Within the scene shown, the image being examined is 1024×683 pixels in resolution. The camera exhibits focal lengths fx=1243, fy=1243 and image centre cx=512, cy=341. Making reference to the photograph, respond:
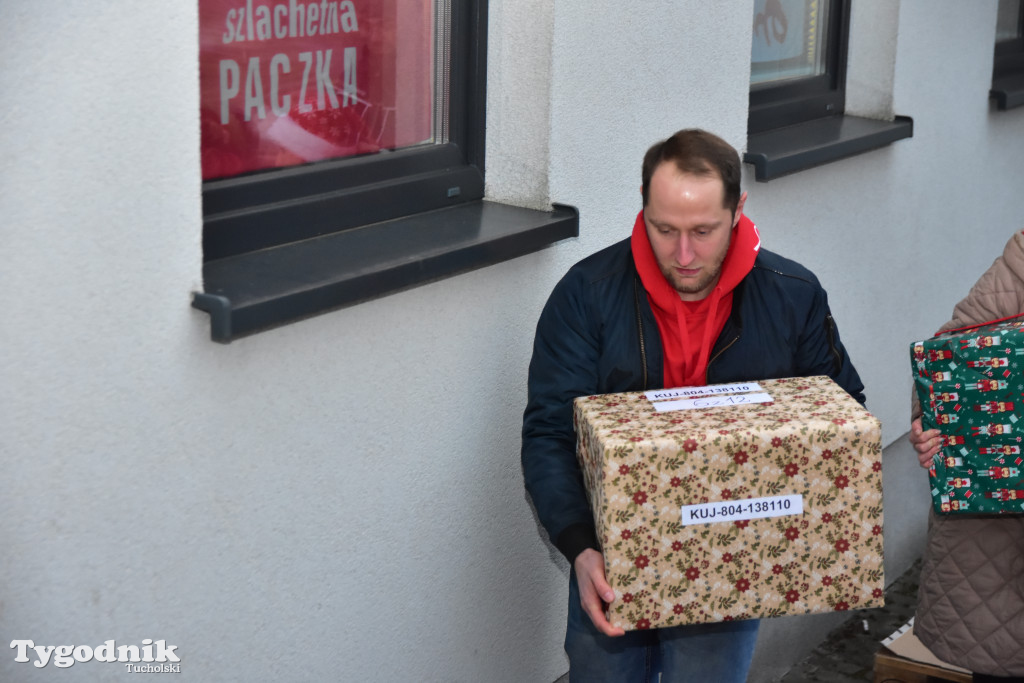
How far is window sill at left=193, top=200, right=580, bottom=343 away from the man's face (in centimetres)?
42

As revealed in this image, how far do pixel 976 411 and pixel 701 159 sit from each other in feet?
2.79

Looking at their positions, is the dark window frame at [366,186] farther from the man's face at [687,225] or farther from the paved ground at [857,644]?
the paved ground at [857,644]

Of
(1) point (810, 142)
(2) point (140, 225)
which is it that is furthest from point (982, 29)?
(2) point (140, 225)

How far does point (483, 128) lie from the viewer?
9.71 feet

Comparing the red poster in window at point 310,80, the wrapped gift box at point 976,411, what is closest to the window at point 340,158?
the red poster in window at point 310,80

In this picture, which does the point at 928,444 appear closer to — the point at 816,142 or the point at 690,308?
the point at 690,308

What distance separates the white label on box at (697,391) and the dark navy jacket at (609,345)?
0.27 ft

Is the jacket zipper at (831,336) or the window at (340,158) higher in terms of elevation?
the window at (340,158)

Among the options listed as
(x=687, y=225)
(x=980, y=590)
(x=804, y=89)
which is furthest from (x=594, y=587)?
(x=804, y=89)

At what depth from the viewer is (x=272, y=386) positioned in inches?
88.1

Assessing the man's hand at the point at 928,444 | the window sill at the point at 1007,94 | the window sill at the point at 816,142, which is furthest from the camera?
the window sill at the point at 1007,94

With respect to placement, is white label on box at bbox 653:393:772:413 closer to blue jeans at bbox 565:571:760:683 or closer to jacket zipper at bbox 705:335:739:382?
→ jacket zipper at bbox 705:335:739:382

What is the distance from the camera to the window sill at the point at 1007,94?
5.15 metres

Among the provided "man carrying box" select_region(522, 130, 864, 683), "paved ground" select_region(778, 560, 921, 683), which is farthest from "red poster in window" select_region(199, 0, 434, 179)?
"paved ground" select_region(778, 560, 921, 683)
